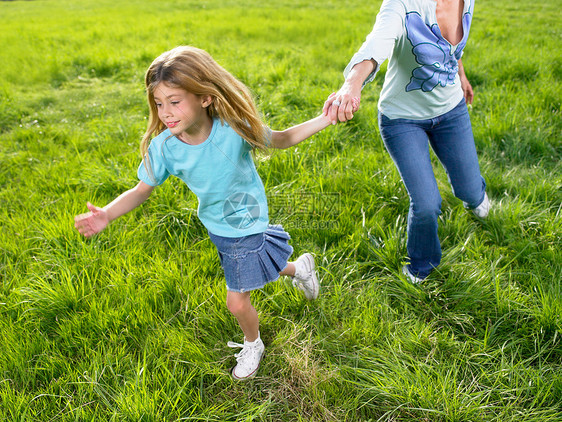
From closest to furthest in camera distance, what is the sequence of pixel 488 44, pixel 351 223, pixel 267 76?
pixel 351 223 → pixel 267 76 → pixel 488 44

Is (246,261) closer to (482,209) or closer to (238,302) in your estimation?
(238,302)

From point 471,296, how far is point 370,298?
1.67 ft

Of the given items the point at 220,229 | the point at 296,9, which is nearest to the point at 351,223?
the point at 220,229

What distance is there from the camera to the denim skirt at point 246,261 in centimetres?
179

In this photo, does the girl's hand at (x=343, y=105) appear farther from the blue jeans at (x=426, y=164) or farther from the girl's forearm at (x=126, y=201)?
the girl's forearm at (x=126, y=201)

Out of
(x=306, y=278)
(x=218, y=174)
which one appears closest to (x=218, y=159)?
(x=218, y=174)

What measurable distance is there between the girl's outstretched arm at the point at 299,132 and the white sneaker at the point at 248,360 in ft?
3.03

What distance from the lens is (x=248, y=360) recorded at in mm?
1913

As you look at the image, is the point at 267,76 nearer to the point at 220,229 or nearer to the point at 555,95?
the point at 555,95

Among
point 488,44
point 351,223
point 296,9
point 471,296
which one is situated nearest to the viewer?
point 471,296

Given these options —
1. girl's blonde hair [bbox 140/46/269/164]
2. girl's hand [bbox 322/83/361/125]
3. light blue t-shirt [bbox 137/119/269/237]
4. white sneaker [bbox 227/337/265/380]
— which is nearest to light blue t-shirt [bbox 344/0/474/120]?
girl's hand [bbox 322/83/361/125]

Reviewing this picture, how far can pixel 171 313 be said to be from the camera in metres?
2.18

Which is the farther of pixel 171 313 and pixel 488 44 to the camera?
pixel 488 44

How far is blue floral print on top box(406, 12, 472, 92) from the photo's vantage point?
1.92 metres
